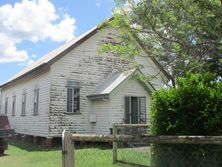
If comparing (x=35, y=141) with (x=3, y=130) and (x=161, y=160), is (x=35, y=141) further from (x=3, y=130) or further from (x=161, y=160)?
(x=161, y=160)

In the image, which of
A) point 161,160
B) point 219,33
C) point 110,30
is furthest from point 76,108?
point 161,160

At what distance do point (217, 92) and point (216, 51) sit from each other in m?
4.16

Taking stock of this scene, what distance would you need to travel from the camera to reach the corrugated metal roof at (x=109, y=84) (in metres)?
19.9

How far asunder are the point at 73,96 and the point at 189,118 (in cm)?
1470

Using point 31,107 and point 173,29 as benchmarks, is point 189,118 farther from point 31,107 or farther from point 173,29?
point 31,107

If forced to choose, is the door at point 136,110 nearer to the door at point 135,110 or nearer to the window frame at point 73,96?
the door at point 135,110

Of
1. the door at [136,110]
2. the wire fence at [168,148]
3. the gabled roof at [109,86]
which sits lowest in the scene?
the wire fence at [168,148]

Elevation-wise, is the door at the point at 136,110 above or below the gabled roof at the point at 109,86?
below

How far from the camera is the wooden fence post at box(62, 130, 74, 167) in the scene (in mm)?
4574

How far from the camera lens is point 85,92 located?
70.7ft

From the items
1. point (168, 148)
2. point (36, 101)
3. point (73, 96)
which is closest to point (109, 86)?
point (73, 96)

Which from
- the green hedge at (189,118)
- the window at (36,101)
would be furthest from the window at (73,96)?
the green hedge at (189,118)

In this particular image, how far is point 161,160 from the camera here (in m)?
6.54

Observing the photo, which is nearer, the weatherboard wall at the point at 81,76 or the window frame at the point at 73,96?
the weatherboard wall at the point at 81,76
